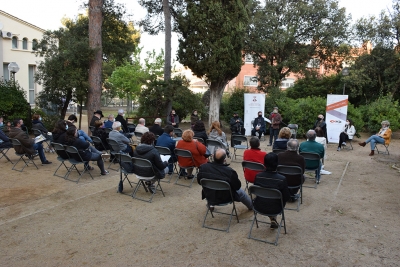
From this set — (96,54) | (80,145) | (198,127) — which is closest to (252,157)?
(198,127)

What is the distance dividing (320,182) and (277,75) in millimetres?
17609

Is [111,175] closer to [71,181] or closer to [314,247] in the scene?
[71,181]

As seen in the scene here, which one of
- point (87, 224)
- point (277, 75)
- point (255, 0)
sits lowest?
point (87, 224)

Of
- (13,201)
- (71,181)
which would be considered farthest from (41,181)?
(13,201)

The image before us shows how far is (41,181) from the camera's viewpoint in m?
7.62

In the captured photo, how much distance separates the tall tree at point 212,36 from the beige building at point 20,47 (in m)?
12.9

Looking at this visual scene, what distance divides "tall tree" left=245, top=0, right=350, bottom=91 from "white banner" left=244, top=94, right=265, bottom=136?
7.90 metres

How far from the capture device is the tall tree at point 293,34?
76.0ft

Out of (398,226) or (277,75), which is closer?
(398,226)

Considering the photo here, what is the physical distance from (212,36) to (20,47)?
54.7 feet

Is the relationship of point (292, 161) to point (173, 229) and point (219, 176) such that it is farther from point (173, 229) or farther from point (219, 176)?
point (173, 229)

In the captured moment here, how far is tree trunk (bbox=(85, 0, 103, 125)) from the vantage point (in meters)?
13.3

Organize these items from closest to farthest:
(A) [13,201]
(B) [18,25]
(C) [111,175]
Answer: (A) [13,201]
(C) [111,175]
(B) [18,25]

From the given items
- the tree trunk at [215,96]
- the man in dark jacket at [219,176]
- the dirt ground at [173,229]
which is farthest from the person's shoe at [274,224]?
the tree trunk at [215,96]
